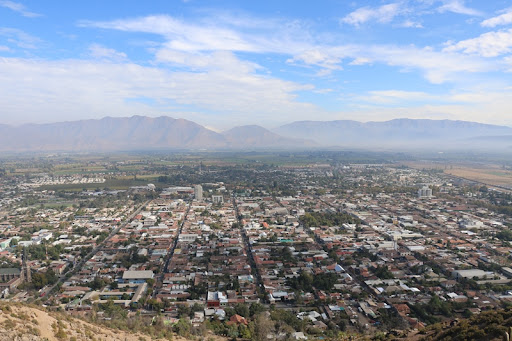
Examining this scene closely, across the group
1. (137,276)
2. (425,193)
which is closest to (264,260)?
(137,276)

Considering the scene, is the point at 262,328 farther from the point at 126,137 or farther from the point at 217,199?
the point at 126,137

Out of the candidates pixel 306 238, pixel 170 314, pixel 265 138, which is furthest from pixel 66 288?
pixel 265 138

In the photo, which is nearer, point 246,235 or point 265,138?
point 246,235

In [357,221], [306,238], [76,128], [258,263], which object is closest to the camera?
[258,263]

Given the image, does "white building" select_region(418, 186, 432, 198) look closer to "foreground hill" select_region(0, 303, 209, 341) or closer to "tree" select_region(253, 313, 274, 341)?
"tree" select_region(253, 313, 274, 341)

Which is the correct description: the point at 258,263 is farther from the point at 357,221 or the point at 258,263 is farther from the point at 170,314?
the point at 357,221

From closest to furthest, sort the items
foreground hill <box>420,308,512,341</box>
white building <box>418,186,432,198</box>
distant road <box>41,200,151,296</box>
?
1. foreground hill <box>420,308,512,341</box>
2. distant road <box>41,200,151,296</box>
3. white building <box>418,186,432,198</box>

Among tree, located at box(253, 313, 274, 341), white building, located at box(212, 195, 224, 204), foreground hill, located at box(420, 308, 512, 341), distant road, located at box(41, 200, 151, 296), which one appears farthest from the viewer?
white building, located at box(212, 195, 224, 204)

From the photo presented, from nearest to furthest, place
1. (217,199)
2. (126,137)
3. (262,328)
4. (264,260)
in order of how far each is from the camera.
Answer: (262,328) → (264,260) → (217,199) → (126,137)

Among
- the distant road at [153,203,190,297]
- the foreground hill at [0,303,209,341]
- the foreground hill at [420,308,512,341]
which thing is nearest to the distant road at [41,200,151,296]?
the distant road at [153,203,190,297]
